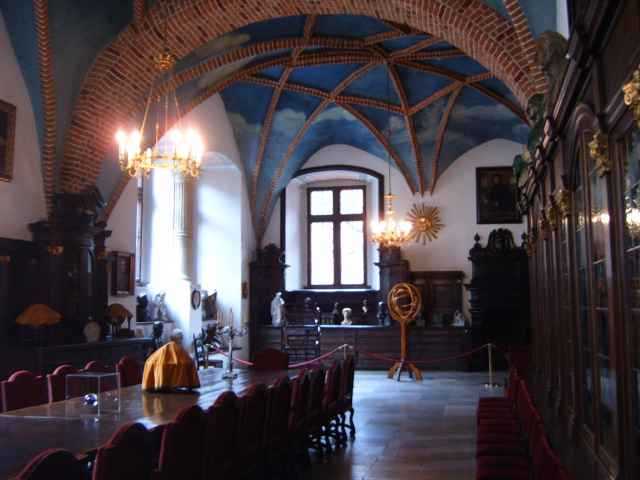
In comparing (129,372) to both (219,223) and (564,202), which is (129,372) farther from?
(219,223)

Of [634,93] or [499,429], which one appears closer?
[634,93]

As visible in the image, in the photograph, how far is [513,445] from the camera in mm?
4926

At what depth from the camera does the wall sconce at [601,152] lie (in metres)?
3.19

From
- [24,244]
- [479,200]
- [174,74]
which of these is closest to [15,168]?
[24,244]

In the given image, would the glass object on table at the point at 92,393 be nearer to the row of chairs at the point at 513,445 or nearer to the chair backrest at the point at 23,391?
the chair backrest at the point at 23,391

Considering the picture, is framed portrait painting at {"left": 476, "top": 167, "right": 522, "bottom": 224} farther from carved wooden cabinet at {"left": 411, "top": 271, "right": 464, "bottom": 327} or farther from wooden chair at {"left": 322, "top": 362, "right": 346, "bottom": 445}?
wooden chair at {"left": 322, "top": 362, "right": 346, "bottom": 445}

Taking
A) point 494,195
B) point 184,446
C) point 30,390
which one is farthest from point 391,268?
point 184,446

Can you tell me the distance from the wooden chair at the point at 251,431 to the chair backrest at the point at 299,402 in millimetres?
765

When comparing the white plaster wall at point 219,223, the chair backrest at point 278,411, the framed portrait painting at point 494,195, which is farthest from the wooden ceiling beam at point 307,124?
the chair backrest at point 278,411

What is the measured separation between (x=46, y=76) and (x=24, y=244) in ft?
7.33

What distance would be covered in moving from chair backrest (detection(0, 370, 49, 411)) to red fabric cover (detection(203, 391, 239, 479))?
216 cm

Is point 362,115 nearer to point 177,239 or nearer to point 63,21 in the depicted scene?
point 177,239

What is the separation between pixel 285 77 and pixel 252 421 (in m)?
10.8

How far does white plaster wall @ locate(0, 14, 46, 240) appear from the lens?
8.95m
